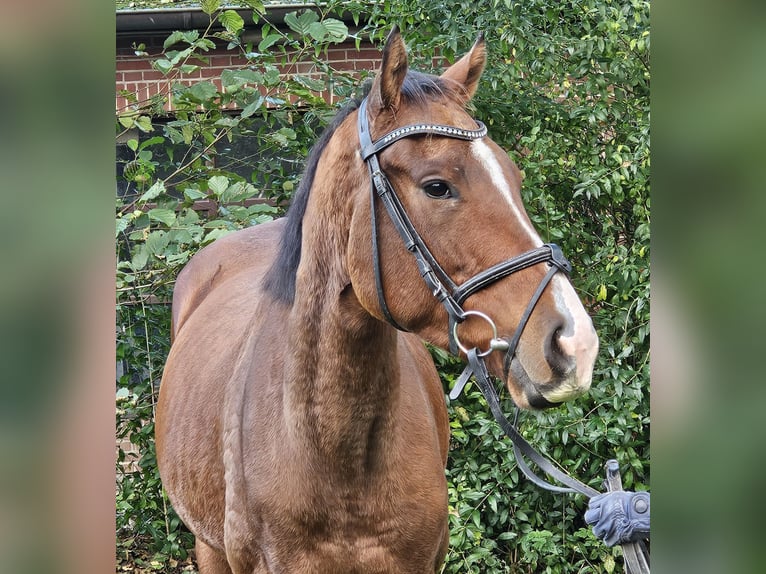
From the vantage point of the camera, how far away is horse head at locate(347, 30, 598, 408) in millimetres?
1545

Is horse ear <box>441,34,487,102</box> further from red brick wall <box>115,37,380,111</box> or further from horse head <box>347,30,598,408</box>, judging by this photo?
red brick wall <box>115,37,380,111</box>

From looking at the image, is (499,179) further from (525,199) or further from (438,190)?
(525,199)

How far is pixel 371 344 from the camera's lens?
2.02m

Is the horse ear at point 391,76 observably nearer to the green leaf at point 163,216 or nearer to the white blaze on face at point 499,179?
the white blaze on face at point 499,179

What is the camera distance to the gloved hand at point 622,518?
1.13 metres

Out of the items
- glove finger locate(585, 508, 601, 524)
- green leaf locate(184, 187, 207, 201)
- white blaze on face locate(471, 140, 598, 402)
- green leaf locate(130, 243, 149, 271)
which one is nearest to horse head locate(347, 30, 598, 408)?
white blaze on face locate(471, 140, 598, 402)

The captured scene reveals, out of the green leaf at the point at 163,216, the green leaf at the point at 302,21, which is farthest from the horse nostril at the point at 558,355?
the green leaf at the point at 302,21

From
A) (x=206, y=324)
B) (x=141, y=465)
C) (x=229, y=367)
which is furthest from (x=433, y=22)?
(x=141, y=465)

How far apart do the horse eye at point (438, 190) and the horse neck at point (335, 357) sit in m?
0.25

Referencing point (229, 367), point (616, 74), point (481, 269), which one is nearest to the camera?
point (481, 269)

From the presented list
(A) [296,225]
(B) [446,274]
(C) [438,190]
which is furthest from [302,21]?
(B) [446,274]
